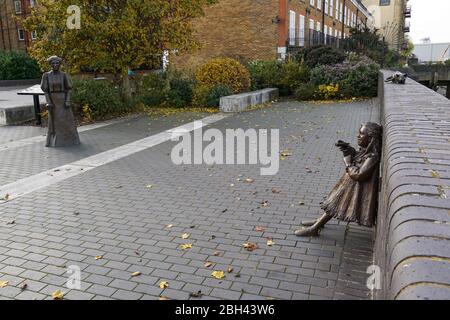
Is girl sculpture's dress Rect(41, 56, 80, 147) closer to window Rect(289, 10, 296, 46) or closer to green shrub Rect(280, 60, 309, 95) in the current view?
green shrub Rect(280, 60, 309, 95)

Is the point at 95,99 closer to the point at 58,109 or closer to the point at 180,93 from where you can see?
the point at 58,109

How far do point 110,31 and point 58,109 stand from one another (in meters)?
4.48

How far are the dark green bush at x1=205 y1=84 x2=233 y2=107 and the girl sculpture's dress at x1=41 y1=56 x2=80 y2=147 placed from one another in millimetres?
7445

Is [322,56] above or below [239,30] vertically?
below

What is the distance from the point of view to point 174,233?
15.8 feet

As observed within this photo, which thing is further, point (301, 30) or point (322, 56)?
point (301, 30)

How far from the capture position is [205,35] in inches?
1056

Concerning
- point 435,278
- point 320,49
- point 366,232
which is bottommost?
point 366,232

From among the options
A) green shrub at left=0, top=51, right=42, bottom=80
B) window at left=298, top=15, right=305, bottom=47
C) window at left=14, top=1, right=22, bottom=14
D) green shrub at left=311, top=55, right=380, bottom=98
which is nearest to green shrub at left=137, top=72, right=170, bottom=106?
green shrub at left=311, top=55, right=380, bottom=98

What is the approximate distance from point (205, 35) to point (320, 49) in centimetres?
824

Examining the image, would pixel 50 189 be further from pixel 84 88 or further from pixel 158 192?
pixel 84 88

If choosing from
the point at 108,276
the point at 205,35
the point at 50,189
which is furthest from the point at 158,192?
the point at 205,35

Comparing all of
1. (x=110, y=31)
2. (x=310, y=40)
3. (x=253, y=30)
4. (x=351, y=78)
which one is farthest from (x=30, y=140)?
(x=310, y=40)

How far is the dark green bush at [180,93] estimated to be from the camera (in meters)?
17.1
